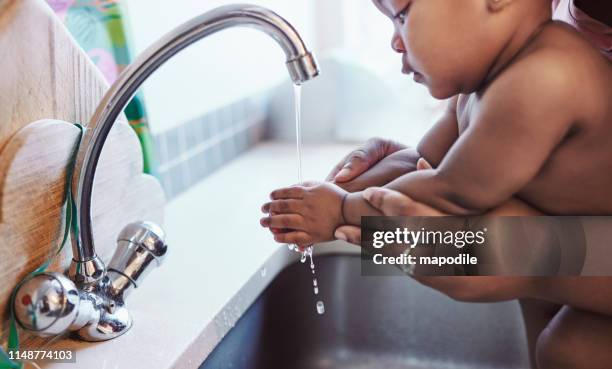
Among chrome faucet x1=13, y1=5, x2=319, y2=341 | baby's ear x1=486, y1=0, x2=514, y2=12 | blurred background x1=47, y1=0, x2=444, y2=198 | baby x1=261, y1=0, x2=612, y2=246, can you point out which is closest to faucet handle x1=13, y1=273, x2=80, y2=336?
chrome faucet x1=13, y1=5, x2=319, y2=341

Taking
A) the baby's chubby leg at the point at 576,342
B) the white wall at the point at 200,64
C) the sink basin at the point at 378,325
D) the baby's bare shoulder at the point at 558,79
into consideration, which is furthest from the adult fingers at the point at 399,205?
the white wall at the point at 200,64

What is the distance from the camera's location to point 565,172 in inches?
23.0

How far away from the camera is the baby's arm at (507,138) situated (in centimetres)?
53

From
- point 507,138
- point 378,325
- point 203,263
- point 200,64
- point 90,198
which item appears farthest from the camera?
point 200,64

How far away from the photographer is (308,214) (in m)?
0.60

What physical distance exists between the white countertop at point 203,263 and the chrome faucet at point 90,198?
0.13ft

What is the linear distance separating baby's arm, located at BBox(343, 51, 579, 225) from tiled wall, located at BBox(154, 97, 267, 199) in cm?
64

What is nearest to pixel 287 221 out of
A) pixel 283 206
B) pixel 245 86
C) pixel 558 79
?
pixel 283 206

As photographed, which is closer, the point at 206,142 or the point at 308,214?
the point at 308,214

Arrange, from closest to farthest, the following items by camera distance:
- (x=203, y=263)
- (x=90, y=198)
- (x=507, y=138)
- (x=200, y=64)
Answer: (x=507, y=138) → (x=90, y=198) → (x=203, y=263) → (x=200, y=64)

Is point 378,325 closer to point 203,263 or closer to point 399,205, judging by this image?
point 203,263

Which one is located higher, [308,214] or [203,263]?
[308,214]

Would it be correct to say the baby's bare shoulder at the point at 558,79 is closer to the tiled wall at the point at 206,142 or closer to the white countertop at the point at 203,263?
the white countertop at the point at 203,263

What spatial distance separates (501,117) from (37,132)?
0.40 meters
